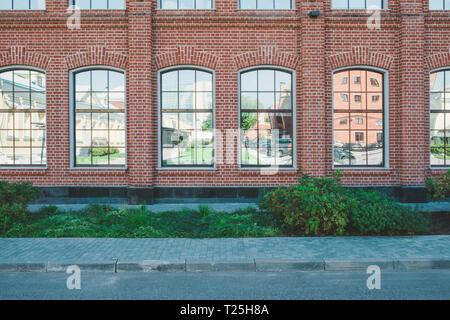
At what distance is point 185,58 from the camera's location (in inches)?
445

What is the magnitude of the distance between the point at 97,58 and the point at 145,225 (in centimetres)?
591

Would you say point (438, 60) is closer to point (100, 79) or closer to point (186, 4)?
point (186, 4)

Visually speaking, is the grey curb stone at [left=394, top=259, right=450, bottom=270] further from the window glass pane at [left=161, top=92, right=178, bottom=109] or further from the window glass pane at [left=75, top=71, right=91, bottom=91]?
the window glass pane at [left=75, top=71, right=91, bottom=91]

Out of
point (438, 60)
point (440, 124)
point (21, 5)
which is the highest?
point (21, 5)

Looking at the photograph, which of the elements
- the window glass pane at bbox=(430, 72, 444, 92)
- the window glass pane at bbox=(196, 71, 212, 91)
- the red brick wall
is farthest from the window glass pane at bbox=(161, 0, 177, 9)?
the window glass pane at bbox=(430, 72, 444, 92)

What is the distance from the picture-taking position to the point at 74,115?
11695 mm

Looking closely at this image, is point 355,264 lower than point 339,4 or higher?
lower

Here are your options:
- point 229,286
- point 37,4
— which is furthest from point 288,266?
point 37,4

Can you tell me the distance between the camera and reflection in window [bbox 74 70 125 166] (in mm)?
11664

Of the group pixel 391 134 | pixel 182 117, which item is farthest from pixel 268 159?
pixel 391 134

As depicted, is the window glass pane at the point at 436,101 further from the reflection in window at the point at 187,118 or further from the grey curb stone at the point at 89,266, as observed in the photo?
the grey curb stone at the point at 89,266

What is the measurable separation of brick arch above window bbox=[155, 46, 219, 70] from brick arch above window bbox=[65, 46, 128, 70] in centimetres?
107

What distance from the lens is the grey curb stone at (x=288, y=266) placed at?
571cm

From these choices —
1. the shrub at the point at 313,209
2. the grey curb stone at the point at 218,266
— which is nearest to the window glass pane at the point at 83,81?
the shrub at the point at 313,209
